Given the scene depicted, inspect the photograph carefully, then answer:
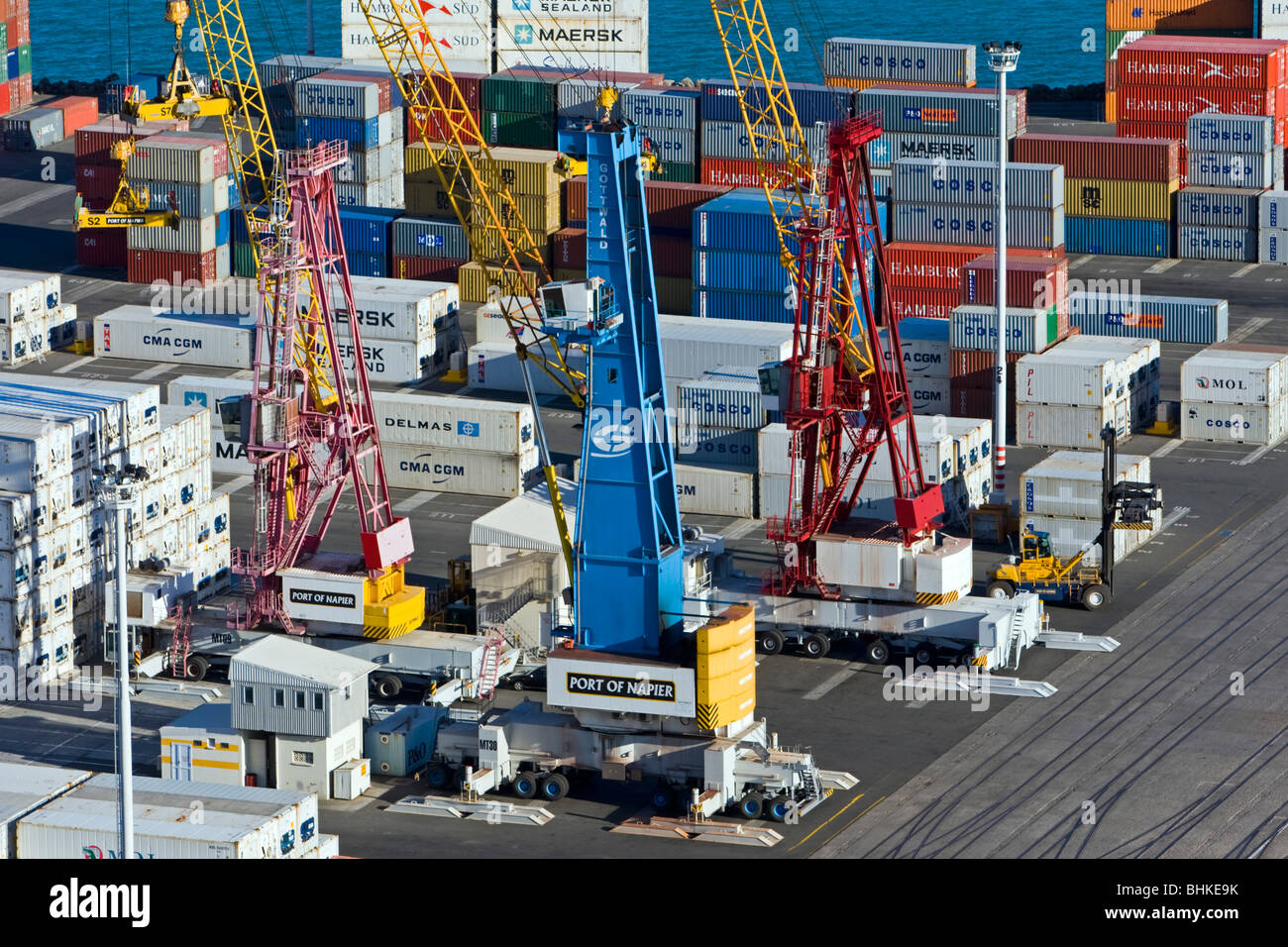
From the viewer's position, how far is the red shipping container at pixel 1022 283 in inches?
5832

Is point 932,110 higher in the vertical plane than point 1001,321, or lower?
higher

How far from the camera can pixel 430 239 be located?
17300 centimetres

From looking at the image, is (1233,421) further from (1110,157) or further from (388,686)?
(388,686)

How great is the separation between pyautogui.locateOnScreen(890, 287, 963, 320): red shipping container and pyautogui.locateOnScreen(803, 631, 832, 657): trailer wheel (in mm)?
50606

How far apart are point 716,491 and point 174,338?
41.0 meters

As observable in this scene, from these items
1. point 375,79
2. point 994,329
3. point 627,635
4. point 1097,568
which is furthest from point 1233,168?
point 627,635

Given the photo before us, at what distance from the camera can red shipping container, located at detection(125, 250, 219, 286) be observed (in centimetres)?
17388

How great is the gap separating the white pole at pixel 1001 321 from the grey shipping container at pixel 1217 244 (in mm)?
48367

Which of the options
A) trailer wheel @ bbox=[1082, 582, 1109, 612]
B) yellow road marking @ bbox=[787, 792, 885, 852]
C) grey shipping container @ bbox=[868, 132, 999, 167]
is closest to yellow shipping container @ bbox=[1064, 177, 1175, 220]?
grey shipping container @ bbox=[868, 132, 999, 167]

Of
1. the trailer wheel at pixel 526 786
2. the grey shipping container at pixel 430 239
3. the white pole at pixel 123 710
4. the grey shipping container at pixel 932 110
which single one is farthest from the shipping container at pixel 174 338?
the white pole at pixel 123 710

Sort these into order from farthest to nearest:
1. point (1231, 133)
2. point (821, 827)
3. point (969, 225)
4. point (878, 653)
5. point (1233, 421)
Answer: point (1231, 133) → point (969, 225) → point (1233, 421) → point (878, 653) → point (821, 827)
